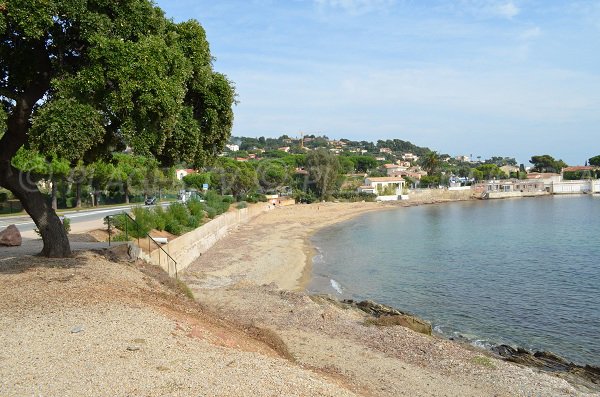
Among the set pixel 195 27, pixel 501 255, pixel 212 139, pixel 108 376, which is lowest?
pixel 501 255

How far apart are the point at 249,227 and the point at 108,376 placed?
166ft

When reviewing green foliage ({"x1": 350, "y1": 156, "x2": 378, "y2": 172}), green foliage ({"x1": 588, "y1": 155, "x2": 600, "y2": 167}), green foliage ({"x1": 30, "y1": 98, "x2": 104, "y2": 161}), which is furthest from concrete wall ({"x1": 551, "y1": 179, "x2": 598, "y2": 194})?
green foliage ({"x1": 30, "y1": 98, "x2": 104, "y2": 161})

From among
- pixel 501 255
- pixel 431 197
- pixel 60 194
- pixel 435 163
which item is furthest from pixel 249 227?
pixel 435 163

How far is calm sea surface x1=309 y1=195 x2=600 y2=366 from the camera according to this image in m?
20.2

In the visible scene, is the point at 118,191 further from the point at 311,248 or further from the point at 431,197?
the point at 431,197

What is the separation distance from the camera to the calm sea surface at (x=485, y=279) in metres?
20.2

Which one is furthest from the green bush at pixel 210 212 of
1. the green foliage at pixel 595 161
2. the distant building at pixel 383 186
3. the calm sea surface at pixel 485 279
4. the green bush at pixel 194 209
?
the green foliage at pixel 595 161

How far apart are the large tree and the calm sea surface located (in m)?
13.0

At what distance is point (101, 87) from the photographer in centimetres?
1152

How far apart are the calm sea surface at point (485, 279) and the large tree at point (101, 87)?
13.0 metres

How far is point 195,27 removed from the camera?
14.1m

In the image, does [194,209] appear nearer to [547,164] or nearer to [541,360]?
[541,360]

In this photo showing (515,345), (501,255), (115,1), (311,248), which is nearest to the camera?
(115,1)

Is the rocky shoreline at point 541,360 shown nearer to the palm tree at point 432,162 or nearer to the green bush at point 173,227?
the green bush at point 173,227
